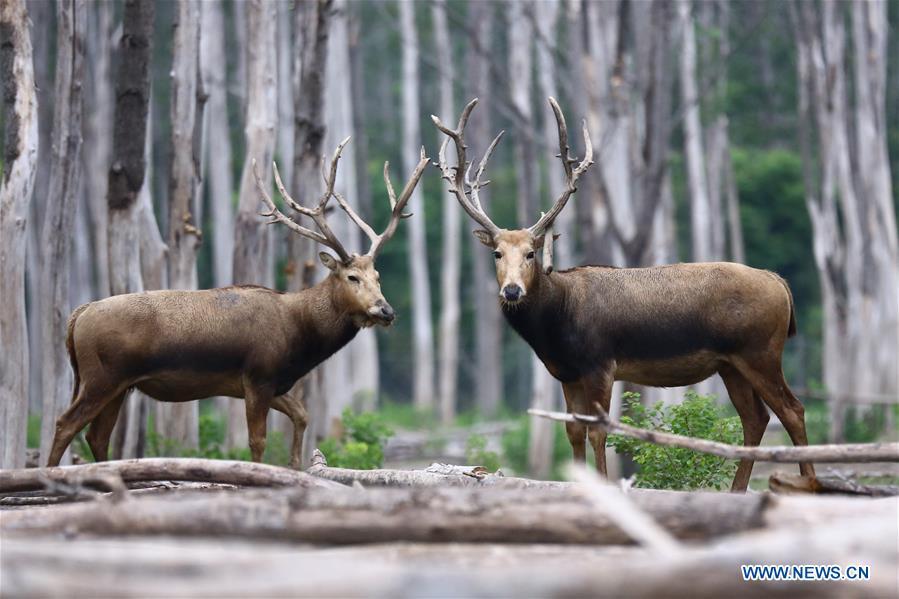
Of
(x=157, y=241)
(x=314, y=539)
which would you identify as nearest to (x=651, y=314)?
(x=314, y=539)

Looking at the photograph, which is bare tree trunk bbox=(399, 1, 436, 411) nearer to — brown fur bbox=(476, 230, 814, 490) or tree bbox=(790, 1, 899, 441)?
tree bbox=(790, 1, 899, 441)

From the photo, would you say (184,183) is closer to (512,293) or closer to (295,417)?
(295,417)

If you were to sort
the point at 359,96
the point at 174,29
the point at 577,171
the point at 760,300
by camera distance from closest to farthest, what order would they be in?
the point at 760,300 → the point at 577,171 → the point at 174,29 → the point at 359,96

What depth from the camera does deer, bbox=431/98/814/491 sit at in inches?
424

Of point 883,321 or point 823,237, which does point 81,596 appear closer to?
point 823,237

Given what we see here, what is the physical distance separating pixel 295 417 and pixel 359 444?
2.69 meters

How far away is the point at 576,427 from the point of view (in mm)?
11055

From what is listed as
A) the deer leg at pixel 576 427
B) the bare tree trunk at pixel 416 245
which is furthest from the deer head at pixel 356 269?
the bare tree trunk at pixel 416 245

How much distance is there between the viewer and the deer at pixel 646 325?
10.8m

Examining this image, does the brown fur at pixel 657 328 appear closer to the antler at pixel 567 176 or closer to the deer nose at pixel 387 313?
the antler at pixel 567 176

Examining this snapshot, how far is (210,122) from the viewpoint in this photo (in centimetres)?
2828

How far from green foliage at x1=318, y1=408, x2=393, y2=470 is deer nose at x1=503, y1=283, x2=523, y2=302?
431 centimetres

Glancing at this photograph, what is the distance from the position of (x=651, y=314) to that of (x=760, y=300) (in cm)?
91

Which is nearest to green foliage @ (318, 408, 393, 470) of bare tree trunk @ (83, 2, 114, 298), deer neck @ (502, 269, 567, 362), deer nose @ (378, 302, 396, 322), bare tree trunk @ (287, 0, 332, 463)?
bare tree trunk @ (287, 0, 332, 463)
